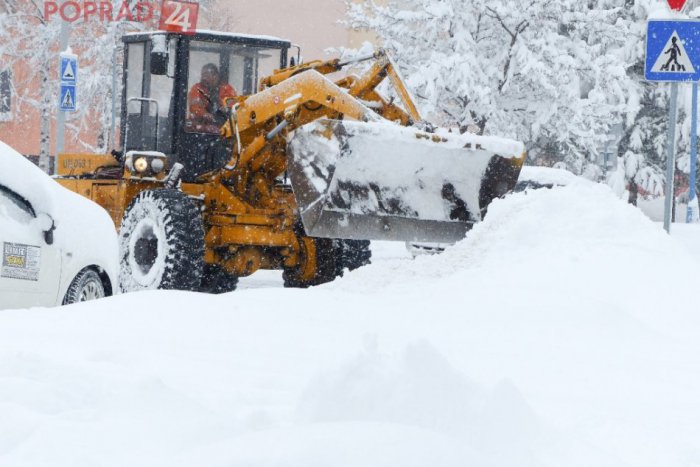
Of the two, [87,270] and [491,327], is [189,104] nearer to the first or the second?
[87,270]

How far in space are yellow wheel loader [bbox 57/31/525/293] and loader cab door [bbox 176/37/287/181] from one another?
0.01m

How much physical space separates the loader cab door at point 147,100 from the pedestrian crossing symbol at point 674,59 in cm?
468

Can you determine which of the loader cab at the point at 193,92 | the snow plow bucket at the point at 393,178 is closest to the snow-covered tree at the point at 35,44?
the loader cab at the point at 193,92

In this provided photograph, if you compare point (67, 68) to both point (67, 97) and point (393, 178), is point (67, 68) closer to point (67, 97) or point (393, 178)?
point (67, 97)

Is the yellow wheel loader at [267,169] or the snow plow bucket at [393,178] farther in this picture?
the yellow wheel loader at [267,169]

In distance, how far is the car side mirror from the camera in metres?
7.99

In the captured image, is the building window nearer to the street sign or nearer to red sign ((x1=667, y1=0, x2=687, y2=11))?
the street sign

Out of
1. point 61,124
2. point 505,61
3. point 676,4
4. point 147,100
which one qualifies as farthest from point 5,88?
point 676,4

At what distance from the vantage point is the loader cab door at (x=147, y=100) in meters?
12.1

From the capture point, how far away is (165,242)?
10.8 m

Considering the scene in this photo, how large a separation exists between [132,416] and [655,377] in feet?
9.85

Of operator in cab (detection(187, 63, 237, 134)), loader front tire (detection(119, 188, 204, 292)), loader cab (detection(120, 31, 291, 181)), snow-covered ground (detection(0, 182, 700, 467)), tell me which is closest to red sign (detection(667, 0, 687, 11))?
snow-covered ground (detection(0, 182, 700, 467))

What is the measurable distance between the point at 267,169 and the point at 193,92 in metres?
1.24

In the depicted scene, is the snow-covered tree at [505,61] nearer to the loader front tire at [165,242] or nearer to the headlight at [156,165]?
the headlight at [156,165]
